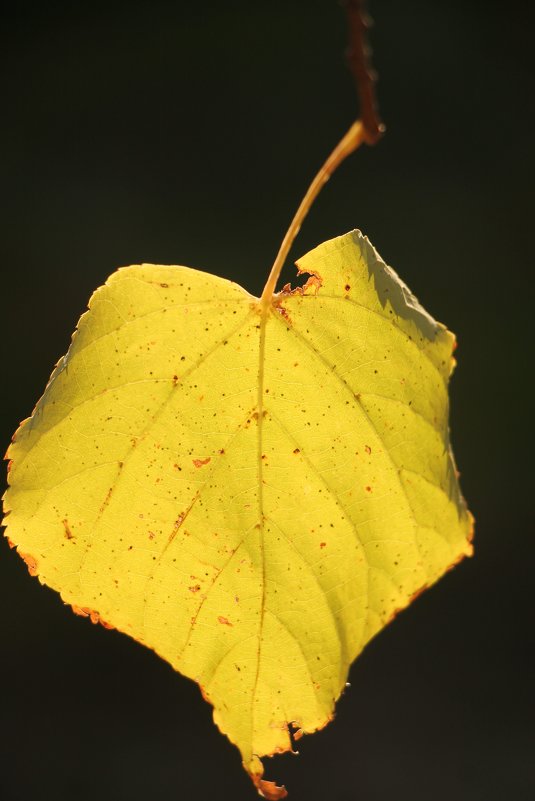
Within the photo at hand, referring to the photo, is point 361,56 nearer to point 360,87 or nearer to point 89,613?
point 360,87

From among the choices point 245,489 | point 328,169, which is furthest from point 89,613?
point 328,169

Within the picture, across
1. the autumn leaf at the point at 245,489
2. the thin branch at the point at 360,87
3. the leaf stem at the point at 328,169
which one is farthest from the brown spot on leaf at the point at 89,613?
the thin branch at the point at 360,87

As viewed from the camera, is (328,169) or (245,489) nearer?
(328,169)

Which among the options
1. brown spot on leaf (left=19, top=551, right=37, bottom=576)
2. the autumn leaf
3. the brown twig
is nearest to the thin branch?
the brown twig

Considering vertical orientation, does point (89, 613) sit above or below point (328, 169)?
→ below

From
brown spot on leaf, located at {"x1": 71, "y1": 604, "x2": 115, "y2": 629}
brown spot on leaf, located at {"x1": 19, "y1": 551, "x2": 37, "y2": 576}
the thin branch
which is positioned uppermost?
the thin branch

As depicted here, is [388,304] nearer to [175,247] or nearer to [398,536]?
[398,536]

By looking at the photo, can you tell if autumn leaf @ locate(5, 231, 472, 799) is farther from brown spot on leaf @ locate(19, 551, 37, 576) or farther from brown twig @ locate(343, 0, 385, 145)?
brown twig @ locate(343, 0, 385, 145)

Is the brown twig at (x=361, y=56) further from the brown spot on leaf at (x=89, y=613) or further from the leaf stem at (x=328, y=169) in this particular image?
the brown spot on leaf at (x=89, y=613)
